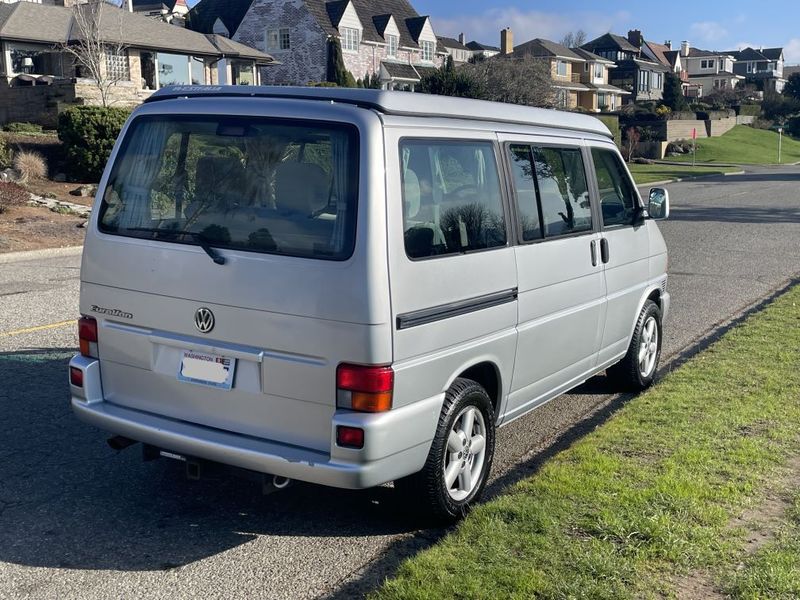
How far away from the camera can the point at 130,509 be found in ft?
15.5

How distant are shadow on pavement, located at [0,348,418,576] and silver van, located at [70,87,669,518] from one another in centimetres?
39

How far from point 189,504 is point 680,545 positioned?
2546mm

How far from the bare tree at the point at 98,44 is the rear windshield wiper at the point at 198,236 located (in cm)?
2818

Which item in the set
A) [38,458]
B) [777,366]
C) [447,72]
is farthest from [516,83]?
[38,458]

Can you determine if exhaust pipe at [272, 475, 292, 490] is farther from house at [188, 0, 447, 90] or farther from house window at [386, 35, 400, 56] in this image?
house window at [386, 35, 400, 56]

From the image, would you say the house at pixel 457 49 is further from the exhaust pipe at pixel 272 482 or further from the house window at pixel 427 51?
the exhaust pipe at pixel 272 482

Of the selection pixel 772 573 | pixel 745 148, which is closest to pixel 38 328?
pixel 772 573

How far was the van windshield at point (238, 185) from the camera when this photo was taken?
407 centimetres

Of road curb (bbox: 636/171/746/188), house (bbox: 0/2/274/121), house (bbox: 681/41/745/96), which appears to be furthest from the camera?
house (bbox: 681/41/745/96)

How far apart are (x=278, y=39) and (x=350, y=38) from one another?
4746 mm

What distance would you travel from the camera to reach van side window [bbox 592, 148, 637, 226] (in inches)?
251

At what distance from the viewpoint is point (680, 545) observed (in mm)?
4141

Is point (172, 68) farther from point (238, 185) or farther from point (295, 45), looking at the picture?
point (238, 185)

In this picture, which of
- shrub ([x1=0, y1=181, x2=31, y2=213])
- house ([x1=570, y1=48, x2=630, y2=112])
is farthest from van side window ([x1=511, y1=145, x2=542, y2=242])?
house ([x1=570, y1=48, x2=630, y2=112])
